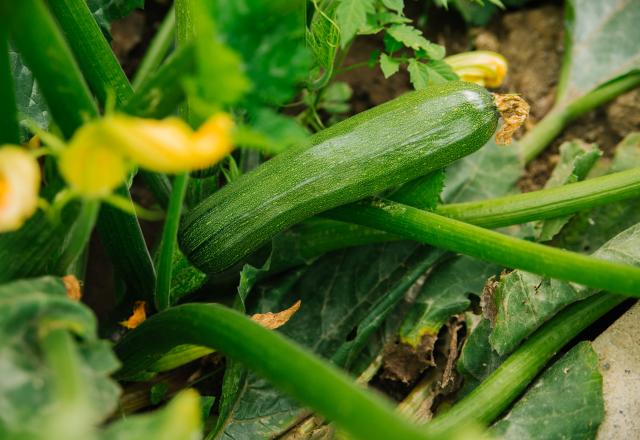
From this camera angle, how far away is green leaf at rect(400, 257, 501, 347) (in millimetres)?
1985

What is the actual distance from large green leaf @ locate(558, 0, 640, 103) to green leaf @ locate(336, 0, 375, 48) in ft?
3.77

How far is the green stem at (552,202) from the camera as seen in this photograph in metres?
1.77

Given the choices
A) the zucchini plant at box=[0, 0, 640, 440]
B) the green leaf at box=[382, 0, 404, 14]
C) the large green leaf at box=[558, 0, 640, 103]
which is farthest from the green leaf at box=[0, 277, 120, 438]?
the large green leaf at box=[558, 0, 640, 103]

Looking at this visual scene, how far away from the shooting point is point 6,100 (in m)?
1.34

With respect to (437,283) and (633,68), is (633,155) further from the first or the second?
(437,283)

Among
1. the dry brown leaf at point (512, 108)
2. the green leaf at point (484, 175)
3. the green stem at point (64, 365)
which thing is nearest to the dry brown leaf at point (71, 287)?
the green stem at point (64, 365)

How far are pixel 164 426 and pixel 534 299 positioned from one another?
1097mm

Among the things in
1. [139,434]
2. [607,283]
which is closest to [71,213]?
[139,434]

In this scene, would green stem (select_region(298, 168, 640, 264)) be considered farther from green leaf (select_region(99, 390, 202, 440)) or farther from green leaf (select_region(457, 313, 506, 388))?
green leaf (select_region(99, 390, 202, 440))

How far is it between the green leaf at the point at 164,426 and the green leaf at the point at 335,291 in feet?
2.87

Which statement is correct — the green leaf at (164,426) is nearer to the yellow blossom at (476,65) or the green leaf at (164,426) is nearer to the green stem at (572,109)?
the yellow blossom at (476,65)

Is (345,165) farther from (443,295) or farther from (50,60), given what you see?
(50,60)

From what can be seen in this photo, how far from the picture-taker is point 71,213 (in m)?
1.40

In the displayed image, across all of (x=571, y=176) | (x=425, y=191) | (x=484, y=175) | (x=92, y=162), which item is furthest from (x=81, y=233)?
(x=484, y=175)
